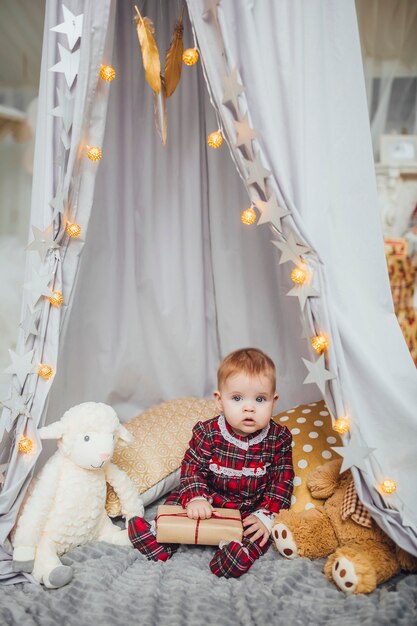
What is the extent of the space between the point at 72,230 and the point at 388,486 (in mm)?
1091

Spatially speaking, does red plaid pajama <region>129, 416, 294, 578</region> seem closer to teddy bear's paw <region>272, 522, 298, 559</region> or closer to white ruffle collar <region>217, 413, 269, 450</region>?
white ruffle collar <region>217, 413, 269, 450</region>

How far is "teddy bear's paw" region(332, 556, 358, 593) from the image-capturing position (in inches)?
58.3

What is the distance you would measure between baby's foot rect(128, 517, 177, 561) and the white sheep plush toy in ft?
0.12

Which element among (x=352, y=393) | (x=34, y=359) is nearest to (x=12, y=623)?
(x=34, y=359)

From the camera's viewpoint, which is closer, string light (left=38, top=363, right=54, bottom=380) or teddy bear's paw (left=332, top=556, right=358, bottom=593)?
teddy bear's paw (left=332, top=556, right=358, bottom=593)

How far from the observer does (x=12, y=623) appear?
138 cm

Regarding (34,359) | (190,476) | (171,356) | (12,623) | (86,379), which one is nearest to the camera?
(12,623)

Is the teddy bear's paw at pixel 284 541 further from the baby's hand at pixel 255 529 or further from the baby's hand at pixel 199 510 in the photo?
the baby's hand at pixel 199 510

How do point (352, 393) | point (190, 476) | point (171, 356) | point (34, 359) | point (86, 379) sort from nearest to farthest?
point (352, 393), point (34, 359), point (190, 476), point (86, 379), point (171, 356)

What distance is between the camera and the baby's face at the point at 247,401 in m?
1.78

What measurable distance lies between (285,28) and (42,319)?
1037 mm

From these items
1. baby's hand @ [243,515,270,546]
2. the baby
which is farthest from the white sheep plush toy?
baby's hand @ [243,515,270,546]

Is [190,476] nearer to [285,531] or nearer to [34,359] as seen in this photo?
[285,531]

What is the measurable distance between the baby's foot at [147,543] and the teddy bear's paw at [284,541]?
0.31 meters
